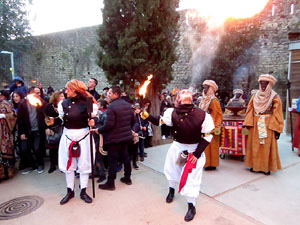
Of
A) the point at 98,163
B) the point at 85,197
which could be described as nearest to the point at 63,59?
the point at 98,163

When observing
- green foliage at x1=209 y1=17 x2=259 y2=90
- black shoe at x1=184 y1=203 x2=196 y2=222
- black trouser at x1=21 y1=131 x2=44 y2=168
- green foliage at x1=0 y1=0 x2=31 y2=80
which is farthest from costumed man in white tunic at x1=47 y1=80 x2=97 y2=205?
green foliage at x1=0 y1=0 x2=31 y2=80

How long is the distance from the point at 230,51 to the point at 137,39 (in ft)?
32.3

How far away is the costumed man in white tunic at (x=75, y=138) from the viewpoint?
3.29 m

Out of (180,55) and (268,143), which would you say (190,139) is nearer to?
(268,143)

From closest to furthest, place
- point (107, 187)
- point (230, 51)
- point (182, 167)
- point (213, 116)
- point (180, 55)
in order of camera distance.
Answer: point (182, 167) < point (107, 187) < point (213, 116) < point (230, 51) < point (180, 55)

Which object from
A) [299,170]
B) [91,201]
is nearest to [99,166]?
[91,201]

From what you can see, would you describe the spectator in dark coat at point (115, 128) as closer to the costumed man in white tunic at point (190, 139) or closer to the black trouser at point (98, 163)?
the black trouser at point (98, 163)

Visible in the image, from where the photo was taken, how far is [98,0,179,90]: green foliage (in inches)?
232

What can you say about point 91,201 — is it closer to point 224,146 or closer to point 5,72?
point 224,146

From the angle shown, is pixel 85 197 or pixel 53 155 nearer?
pixel 85 197

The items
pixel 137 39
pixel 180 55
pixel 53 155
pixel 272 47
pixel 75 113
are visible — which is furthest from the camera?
pixel 180 55

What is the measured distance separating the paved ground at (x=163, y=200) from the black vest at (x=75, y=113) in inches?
46.3

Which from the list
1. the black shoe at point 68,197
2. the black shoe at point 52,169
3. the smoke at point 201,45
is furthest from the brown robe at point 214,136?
the smoke at point 201,45

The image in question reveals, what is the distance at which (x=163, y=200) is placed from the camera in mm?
3377
